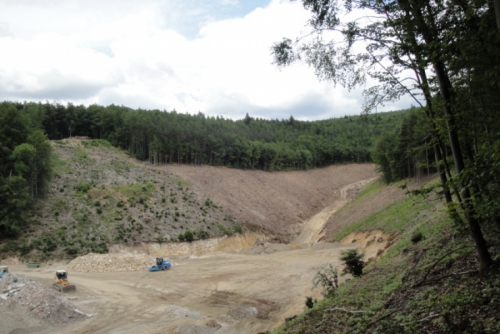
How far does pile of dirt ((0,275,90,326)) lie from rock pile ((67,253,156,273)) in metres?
10.7

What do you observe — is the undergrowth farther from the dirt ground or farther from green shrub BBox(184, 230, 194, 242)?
green shrub BBox(184, 230, 194, 242)

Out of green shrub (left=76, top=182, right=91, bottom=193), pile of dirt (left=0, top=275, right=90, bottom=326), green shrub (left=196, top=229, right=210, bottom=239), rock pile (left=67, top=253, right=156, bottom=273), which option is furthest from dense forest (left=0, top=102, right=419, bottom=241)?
pile of dirt (left=0, top=275, right=90, bottom=326)

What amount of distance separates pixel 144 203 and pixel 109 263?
16853 millimetres

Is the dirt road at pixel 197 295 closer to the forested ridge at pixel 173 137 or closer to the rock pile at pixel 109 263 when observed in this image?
the rock pile at pixel 109 263

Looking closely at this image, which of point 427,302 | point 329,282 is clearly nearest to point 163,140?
point 329,282

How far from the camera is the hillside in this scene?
43.2 meters

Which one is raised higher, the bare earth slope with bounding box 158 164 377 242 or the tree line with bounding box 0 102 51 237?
the tree line with bounding box 0 102 51 237

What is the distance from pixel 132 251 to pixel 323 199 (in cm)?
4686

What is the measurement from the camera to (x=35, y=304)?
22.8 metres

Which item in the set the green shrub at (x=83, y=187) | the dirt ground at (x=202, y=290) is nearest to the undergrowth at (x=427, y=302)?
the dirt ground at (x=202, y=290)

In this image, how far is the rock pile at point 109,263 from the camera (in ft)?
120

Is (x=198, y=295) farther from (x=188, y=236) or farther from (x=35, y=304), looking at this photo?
(x=188, y=236)

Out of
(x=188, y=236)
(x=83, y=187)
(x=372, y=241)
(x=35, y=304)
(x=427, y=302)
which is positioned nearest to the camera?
(x=427, y=302)

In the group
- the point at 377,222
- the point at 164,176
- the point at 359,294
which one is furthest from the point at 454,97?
the point at 164,176
